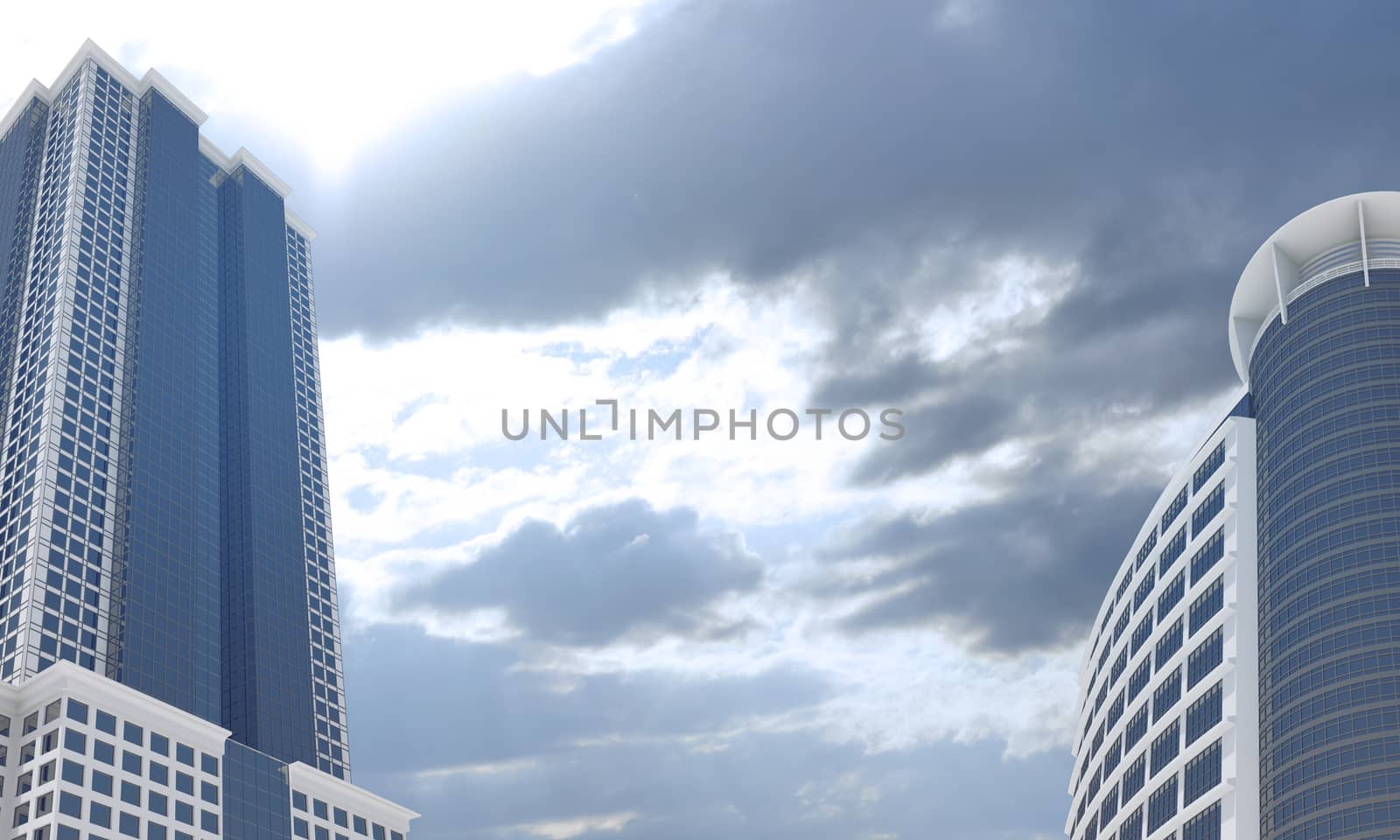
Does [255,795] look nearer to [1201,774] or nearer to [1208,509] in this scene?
[1201,774]

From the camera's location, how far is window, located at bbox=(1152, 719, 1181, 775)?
126 meters

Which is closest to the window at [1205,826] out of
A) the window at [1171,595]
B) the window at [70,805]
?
the window at [1171,595]

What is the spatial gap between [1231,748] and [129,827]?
102803mm

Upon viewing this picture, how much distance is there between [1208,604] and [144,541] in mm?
121946

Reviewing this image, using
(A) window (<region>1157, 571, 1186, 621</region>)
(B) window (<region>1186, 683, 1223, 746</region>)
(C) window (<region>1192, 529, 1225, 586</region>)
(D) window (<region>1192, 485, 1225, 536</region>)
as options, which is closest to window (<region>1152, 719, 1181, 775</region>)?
(B) window (<region>1186, 683, 1223, 746</region>)

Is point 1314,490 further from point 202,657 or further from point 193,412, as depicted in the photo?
point 193,412

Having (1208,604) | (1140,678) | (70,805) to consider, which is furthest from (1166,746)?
(70,805)

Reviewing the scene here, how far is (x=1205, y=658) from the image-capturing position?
125125 millimetres

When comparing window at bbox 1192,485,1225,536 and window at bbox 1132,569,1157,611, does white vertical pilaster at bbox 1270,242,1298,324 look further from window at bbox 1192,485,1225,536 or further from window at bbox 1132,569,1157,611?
window at bbox 1132,569,1157,611

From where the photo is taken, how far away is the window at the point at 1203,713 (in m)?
120

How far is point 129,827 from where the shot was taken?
425 ft

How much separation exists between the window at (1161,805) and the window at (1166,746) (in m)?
2.27

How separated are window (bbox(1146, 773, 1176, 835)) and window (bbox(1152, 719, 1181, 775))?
2274 mm

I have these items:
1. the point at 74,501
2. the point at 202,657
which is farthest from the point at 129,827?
the point at 74,501
